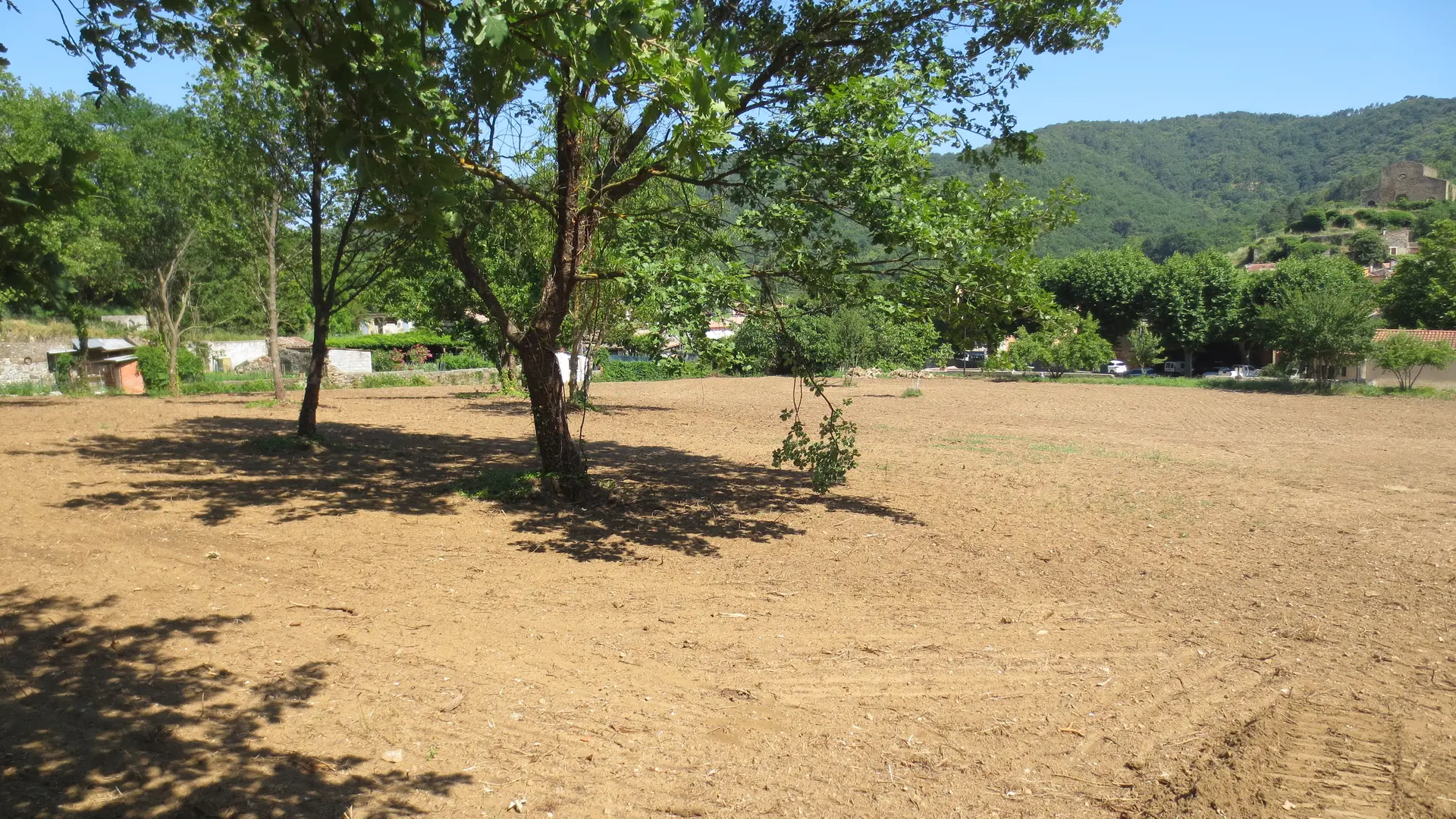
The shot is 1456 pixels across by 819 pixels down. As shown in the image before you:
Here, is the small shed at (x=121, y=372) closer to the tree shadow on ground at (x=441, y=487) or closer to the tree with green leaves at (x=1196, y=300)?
the tree shadow on ground at (x=441, y=487)

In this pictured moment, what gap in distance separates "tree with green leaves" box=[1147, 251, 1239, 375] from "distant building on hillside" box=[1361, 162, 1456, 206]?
90075 millimetres

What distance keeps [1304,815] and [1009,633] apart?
2.32m

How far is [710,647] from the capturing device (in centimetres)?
559

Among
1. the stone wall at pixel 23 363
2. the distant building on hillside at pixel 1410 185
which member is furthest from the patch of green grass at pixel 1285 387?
the distant building on hillside at pixel 1410 185

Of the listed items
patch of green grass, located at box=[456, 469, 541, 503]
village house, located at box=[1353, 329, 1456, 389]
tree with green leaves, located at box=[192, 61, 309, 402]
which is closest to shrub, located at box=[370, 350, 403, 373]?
tree with green leaves, located at box=[192, 61, 309, 402]

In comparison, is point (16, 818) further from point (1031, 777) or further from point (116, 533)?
point (116, 533)

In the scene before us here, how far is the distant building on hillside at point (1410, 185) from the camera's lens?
12172 centimetres

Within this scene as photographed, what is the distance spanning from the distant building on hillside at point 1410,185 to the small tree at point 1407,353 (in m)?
108

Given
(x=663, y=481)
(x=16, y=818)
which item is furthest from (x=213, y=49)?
(x=663, y=481)

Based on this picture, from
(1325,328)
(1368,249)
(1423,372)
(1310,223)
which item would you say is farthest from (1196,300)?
(1310,223)

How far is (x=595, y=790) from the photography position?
3799 millimetres

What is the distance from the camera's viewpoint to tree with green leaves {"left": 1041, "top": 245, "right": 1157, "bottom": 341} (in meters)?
58.9

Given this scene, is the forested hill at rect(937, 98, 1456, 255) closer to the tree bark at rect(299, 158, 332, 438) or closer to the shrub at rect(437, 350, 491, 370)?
the shrub at rect(437, 350, 491, 370)

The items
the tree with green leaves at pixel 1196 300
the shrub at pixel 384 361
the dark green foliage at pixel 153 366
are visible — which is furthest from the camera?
the tree with green leaves at pixel 1196 300
